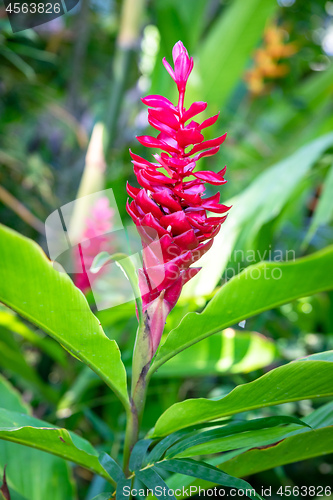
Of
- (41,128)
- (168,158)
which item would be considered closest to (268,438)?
(168,158)

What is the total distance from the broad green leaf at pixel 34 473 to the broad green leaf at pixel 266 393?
8.7 inches

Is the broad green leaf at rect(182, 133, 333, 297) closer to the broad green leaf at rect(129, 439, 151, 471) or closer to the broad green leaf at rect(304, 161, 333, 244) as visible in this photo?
the broad green leaf at rect(304, 161, 333, 244)

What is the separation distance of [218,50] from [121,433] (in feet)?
3.19

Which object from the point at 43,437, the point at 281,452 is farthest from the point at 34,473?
the point at 281,452

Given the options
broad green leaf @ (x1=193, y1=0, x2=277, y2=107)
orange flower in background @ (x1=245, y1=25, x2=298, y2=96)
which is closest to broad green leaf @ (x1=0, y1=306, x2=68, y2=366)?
broad green leaf @ (x1=193, y1=0, x2=277, y2=107)

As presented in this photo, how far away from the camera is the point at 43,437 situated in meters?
0.37

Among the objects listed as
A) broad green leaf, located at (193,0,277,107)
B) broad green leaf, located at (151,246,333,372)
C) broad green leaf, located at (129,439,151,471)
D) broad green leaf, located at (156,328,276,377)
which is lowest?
broad green leaf, located at (156,328,276,377)

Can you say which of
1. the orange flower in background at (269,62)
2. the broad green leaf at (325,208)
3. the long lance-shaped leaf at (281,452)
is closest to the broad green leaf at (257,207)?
the broad green leaf at (325,208)

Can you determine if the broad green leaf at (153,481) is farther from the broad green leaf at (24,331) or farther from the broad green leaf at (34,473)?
the broad green leaf at (24,331)

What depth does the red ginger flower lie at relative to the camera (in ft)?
1.11

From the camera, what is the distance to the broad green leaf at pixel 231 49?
1.10 m

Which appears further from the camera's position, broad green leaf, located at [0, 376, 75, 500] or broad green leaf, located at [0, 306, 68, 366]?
broad green leaf, located at [0, 306, 68, 366]

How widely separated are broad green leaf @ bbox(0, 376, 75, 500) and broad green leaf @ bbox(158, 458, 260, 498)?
244 mm

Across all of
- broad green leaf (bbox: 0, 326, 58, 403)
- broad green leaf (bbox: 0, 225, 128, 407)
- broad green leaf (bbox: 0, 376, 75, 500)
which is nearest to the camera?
broad green leaf (bbox: 0, 225, 128, 407)
